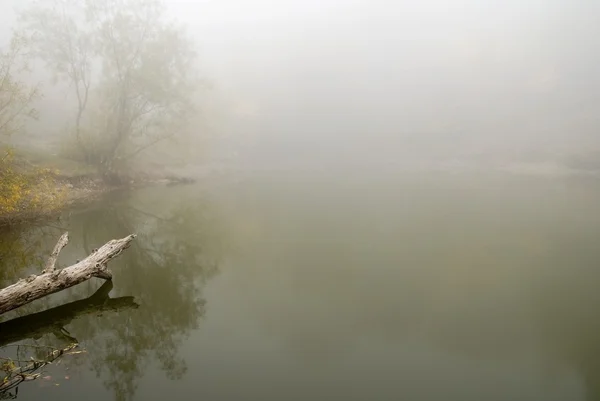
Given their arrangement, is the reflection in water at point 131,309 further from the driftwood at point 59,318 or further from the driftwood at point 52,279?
the driftwood at point 52,279

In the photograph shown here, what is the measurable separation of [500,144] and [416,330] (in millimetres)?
55096

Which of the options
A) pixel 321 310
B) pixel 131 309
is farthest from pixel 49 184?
pixel 321 310

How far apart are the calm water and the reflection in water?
56 millimetres

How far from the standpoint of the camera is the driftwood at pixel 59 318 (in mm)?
9602

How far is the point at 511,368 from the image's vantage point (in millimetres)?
9414

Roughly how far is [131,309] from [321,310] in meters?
5.96

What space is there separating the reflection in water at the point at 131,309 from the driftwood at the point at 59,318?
20 millimetres

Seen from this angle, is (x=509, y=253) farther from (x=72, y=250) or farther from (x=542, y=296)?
(x=72, y=250)

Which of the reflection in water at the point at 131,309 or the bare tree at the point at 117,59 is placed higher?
the bare tree at the point at 117,59

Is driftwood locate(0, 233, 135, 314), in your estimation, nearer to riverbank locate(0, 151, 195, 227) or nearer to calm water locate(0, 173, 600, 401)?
calm water locate(0, 173, 600, 401)

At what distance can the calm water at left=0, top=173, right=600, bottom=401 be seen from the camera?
342 inches

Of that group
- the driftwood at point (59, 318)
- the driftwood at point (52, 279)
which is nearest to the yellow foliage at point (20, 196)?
the driftwood at point (52, 279)

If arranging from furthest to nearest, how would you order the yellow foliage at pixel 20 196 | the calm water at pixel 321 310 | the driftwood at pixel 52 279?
1. the yellow foliage at pixel 20 196
2. the driftwood at pixel 52 279
3. the calm water at pixel 321 310

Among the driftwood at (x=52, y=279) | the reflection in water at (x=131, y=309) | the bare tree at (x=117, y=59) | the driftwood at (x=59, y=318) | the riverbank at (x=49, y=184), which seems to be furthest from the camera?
the bare tree at (x=117, y=59)
